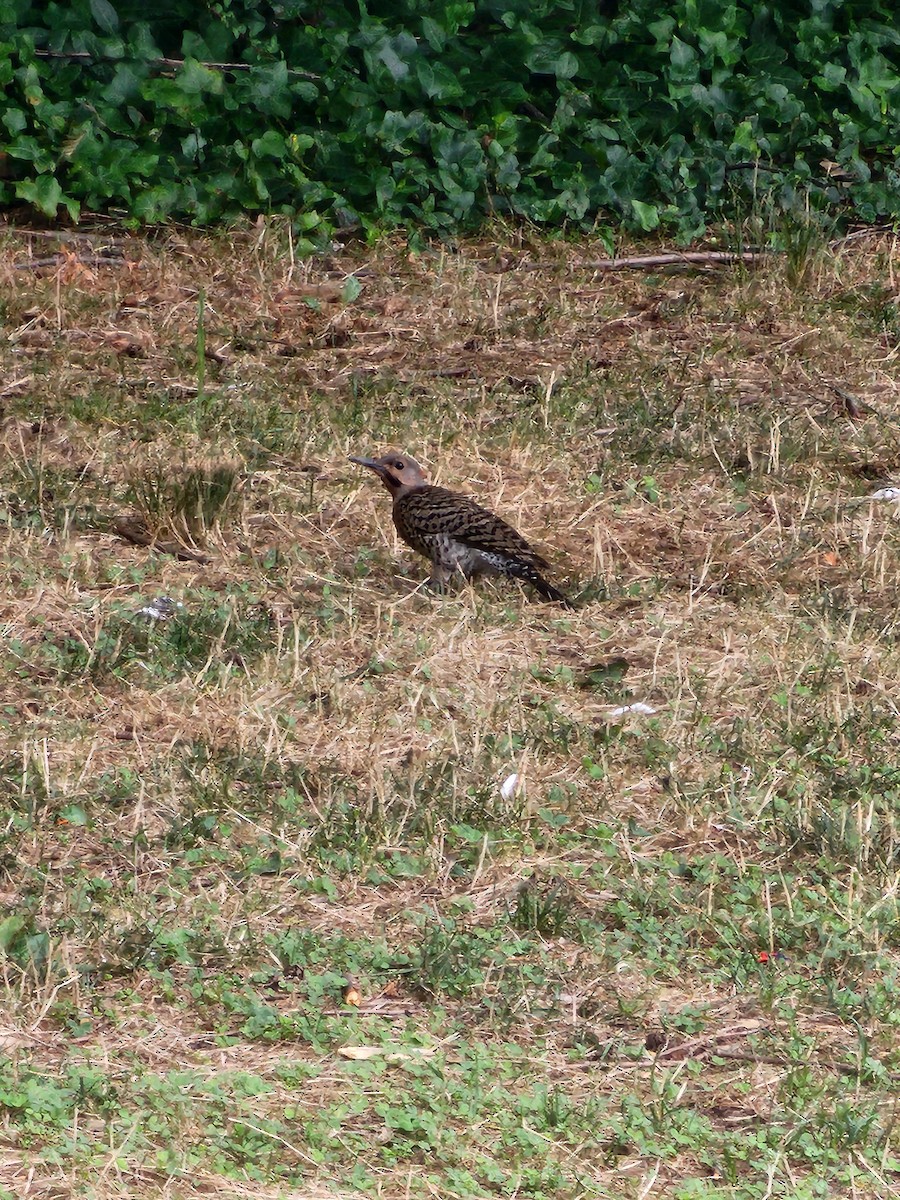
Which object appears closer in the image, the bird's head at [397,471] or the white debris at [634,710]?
the white debris at [634,710]

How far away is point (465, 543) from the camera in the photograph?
24.2ft

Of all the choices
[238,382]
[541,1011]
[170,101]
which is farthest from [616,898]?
[170,101]

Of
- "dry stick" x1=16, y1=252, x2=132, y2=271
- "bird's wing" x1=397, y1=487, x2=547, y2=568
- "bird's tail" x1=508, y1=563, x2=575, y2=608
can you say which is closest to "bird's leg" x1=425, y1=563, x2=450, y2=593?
"bird's wing" x1=397, y1=487, x2=547, y2=568

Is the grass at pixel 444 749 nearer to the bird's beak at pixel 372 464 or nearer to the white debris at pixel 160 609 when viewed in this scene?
the white debris at pixel 160 609

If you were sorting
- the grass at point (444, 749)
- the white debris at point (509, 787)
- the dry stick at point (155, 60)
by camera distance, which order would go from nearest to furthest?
the grass at point (444, 749)
the white debris at point (509, 787)
the dry stick at point (155, 60)

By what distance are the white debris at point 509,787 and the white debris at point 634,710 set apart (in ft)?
2.27

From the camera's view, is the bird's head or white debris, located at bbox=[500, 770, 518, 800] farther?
the bird's head

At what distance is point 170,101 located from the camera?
10422mm

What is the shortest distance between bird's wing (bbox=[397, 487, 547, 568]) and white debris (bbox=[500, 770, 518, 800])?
1.70m

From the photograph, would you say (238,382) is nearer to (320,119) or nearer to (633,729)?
(320,119)

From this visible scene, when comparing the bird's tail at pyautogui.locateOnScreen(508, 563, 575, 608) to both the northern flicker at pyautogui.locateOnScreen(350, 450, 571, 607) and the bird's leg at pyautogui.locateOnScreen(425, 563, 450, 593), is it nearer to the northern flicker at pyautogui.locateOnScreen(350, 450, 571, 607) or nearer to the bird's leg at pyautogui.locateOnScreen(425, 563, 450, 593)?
the northern flicker at pyautogui.locateOnScreen(350, 450, 571, 607)

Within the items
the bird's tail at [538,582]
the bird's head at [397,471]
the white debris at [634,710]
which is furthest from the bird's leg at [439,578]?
the white debris at [634,710]

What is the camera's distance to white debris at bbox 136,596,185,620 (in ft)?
22.6

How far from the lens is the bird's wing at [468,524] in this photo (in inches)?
290
